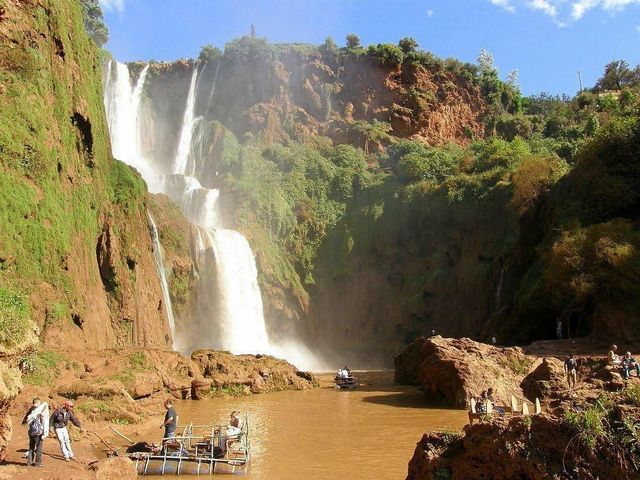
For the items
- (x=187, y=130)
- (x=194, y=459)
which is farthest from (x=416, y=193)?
(x=194, y=459)

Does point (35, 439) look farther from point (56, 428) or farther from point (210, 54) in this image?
point (210, 54)

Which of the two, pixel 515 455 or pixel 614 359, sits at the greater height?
pixel 614 359

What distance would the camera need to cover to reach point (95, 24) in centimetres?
5962

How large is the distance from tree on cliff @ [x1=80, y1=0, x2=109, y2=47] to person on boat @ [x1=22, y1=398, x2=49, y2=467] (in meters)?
56.2

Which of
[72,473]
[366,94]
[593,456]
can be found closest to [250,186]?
Answer: [366,94]

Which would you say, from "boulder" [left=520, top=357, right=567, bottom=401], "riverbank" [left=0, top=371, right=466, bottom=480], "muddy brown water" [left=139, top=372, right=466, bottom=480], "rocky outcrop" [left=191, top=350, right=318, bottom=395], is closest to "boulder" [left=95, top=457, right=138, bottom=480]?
"riverbank" [left=0, top=371, right=466, bottom=480]

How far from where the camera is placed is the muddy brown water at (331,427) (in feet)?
43.7

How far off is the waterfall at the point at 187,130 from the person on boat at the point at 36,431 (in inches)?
1946

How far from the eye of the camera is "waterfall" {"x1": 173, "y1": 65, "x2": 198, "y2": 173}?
6028cm

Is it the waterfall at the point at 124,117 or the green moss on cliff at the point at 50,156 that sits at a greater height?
the waterfall at the point at 124,117

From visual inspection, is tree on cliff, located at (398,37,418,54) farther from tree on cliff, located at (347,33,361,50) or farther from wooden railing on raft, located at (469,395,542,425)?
wooden railing on raft, located at (469,395,542,425)

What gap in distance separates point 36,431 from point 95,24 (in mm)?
57827

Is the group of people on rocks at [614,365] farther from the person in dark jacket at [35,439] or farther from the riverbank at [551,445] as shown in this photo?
the person in dark jacket at [35,439]

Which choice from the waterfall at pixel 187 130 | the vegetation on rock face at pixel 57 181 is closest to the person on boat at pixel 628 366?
the vegetation on rock face at pixel 57 181
